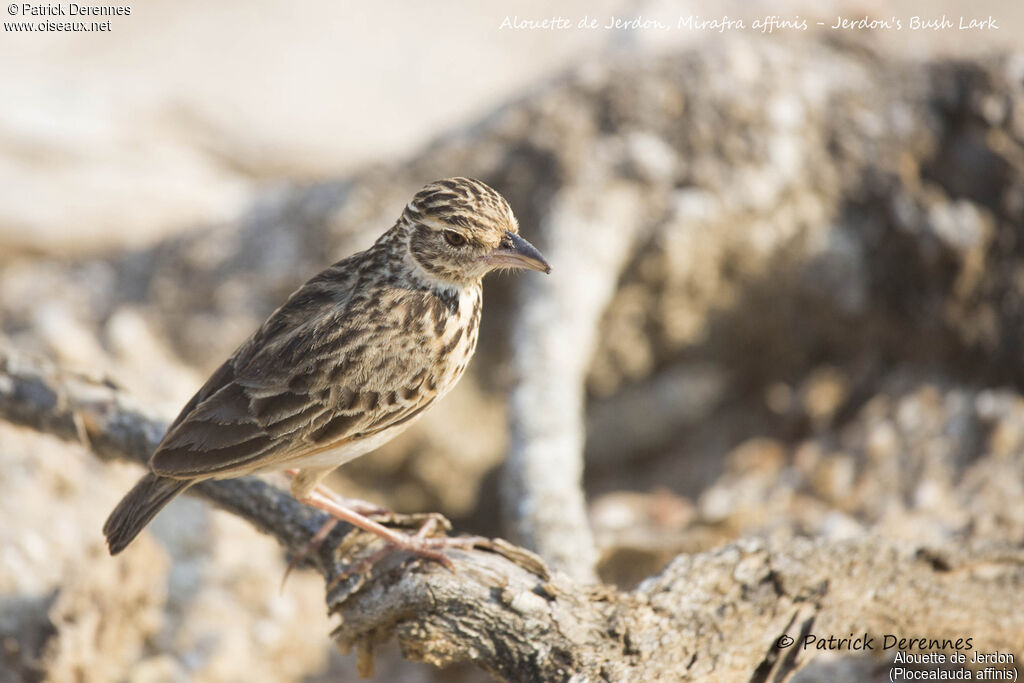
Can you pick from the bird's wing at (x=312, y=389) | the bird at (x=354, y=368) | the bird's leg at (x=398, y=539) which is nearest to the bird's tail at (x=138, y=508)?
the bird at (x=354, y=368)

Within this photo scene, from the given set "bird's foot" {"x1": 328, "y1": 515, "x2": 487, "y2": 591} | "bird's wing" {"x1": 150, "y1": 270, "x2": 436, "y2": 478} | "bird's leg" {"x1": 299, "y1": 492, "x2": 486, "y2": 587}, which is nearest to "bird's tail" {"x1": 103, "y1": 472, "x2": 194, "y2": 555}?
"bird's wing" {"x1": 150, "y1": 270, "x2": 436, "y2": 478}

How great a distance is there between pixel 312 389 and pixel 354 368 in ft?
0.61

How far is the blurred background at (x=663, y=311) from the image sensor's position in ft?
19.2

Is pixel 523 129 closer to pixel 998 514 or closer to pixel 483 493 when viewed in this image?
pixel 483 493

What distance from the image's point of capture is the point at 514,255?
416cm

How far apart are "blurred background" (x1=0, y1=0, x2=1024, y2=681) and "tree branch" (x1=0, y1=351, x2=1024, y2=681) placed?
126 centimetres

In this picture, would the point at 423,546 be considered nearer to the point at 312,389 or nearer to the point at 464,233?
the point at 312,389

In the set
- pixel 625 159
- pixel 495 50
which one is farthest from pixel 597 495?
pixel 495 50

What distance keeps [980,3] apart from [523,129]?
779cm

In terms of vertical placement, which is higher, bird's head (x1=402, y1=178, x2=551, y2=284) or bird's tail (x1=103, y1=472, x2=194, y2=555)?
bird's head (x1=402, y1=178, x2=551, y2=284)

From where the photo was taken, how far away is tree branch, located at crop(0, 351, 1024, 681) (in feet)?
12.2

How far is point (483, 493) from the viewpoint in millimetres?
7410

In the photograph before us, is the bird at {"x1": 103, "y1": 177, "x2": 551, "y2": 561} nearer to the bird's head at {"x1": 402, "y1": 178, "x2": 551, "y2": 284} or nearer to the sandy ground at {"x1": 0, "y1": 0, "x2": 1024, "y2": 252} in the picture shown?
the bird's head at {"x1": 402, "y1": 178, "x2": 551, "y2": 284}

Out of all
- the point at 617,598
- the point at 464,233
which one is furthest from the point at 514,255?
the point at 617,598
